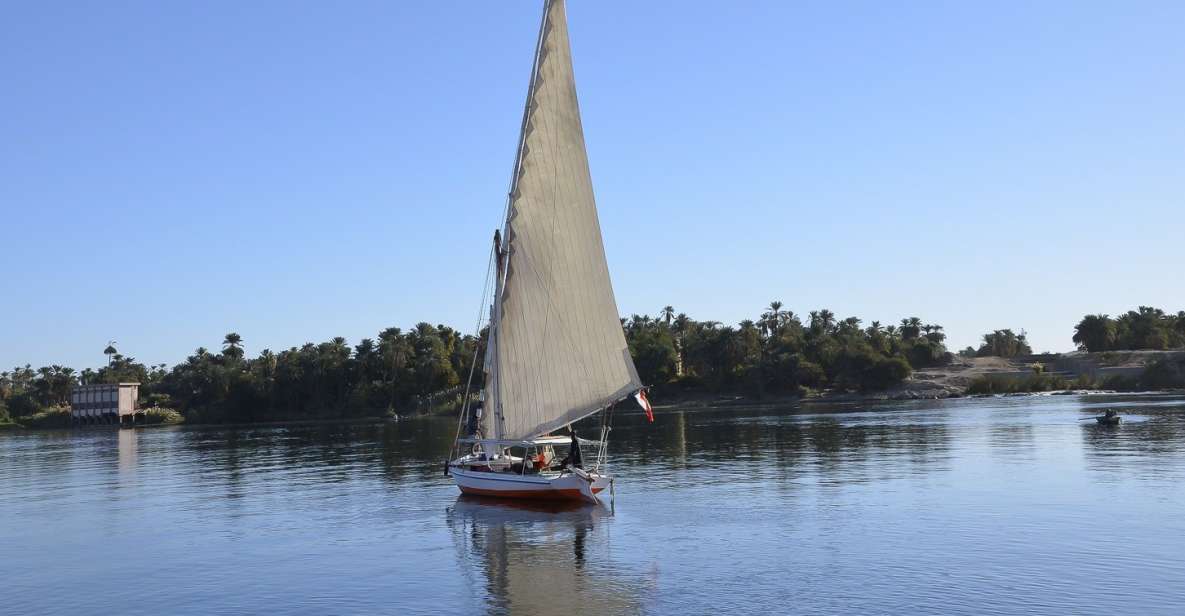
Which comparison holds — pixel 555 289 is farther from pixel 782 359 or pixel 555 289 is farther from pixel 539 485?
pixel 782 359

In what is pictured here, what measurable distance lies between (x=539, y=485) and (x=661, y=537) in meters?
8.48

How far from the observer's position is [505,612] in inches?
1153

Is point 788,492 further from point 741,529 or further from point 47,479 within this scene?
point 47,479

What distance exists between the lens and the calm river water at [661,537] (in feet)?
100

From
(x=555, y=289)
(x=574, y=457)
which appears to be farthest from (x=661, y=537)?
(x=555, y=289)

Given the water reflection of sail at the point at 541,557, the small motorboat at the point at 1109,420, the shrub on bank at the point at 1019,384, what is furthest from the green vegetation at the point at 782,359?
the water reflection of sail at the point at 541,557

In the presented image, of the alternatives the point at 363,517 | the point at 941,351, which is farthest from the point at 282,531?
the point at 941,351

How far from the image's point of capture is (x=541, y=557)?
3706 cm

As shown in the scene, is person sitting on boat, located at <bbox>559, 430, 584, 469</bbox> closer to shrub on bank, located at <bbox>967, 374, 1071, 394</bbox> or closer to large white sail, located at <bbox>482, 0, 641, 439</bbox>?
large white sail, located at <bbox>482, 0, 641, 439</bbox>

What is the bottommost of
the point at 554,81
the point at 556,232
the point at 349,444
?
the point at 349,444

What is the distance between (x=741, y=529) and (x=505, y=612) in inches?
572

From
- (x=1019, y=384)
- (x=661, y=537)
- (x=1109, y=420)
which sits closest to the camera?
(x=661, y=537)

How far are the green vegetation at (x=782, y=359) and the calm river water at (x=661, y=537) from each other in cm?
10267

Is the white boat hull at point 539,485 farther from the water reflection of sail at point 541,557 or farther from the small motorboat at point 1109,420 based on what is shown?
the small motorboat at point 1109,420
